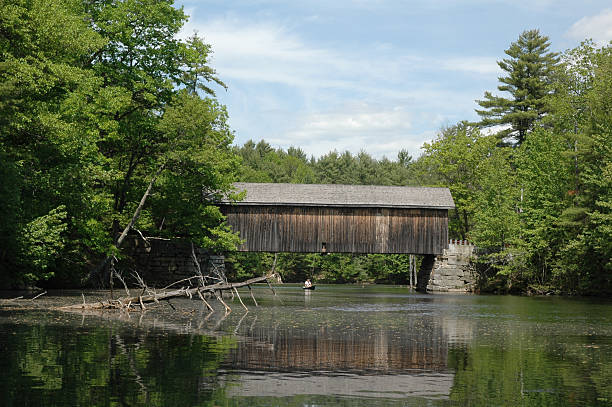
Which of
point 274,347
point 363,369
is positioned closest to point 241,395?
point 363,369

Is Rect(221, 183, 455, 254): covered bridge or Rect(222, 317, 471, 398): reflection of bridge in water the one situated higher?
Rect(221, 183, 455, 254): covered bridge

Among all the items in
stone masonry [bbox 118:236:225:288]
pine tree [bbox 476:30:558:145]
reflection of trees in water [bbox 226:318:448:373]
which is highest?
pine tree [bbox 476:30:558:145]

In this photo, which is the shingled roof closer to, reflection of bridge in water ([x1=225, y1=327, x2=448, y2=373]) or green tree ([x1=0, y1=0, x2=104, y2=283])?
green tree ([x1=0, y1=0, x2=104, y2=283])

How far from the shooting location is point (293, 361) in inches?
481

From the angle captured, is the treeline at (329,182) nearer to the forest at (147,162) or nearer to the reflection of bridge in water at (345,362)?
the forest at (147,162)

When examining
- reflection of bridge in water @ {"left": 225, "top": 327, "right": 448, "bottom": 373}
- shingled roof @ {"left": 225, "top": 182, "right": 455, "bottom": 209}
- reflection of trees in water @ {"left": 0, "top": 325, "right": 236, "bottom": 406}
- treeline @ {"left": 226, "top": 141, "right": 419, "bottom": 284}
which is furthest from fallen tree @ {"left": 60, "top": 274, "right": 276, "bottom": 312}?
treeline @ {"left": 226, "top": 141, "right": 419, "bottom": 284}

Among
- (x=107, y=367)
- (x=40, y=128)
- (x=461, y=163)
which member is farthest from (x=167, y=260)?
(x=107, y=367)

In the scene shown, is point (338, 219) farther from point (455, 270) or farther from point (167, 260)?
point (167, 260)

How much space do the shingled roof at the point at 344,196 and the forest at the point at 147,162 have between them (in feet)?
8.24

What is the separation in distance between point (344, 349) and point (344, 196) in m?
31.9

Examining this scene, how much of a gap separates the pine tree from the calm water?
4628 cm

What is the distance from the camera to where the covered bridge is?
45.2m

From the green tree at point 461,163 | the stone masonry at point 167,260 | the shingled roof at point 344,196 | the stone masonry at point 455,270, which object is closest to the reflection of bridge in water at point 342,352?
the stone masonry at point 167,260

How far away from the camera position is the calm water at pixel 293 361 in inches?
356
